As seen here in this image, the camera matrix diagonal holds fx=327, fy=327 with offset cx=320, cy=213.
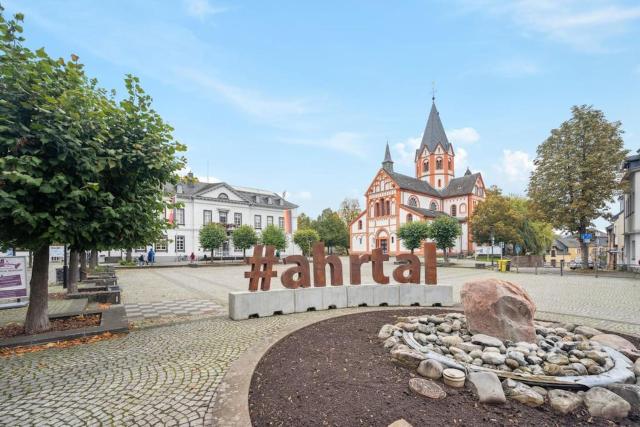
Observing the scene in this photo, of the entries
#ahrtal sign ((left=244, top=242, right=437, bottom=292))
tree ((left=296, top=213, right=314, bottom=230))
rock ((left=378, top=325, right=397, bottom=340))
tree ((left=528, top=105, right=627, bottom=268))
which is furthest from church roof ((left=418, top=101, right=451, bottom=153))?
rock ((left=378, top=325, right=397, bottom=340))

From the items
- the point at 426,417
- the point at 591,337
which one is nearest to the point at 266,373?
the point at 426,417

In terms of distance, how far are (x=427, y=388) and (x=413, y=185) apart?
58.7 metres

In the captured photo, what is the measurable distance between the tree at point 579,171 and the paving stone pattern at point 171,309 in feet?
88.2

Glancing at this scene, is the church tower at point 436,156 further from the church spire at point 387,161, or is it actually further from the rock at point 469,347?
the rock at point 469,347

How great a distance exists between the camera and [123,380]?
4414mm

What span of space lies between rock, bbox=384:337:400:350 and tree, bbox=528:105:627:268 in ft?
85.3

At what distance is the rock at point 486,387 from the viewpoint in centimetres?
377

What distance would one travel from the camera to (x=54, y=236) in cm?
562

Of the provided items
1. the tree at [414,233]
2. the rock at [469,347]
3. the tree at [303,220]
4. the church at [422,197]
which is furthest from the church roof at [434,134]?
the rock at [469,347]

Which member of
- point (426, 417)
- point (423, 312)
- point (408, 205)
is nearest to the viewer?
point (426, 417)

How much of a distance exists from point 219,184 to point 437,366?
152 ft

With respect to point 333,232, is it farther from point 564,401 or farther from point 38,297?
point 564,401

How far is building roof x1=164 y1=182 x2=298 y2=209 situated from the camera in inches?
1796

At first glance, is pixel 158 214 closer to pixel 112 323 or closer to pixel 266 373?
pixel 112 323
